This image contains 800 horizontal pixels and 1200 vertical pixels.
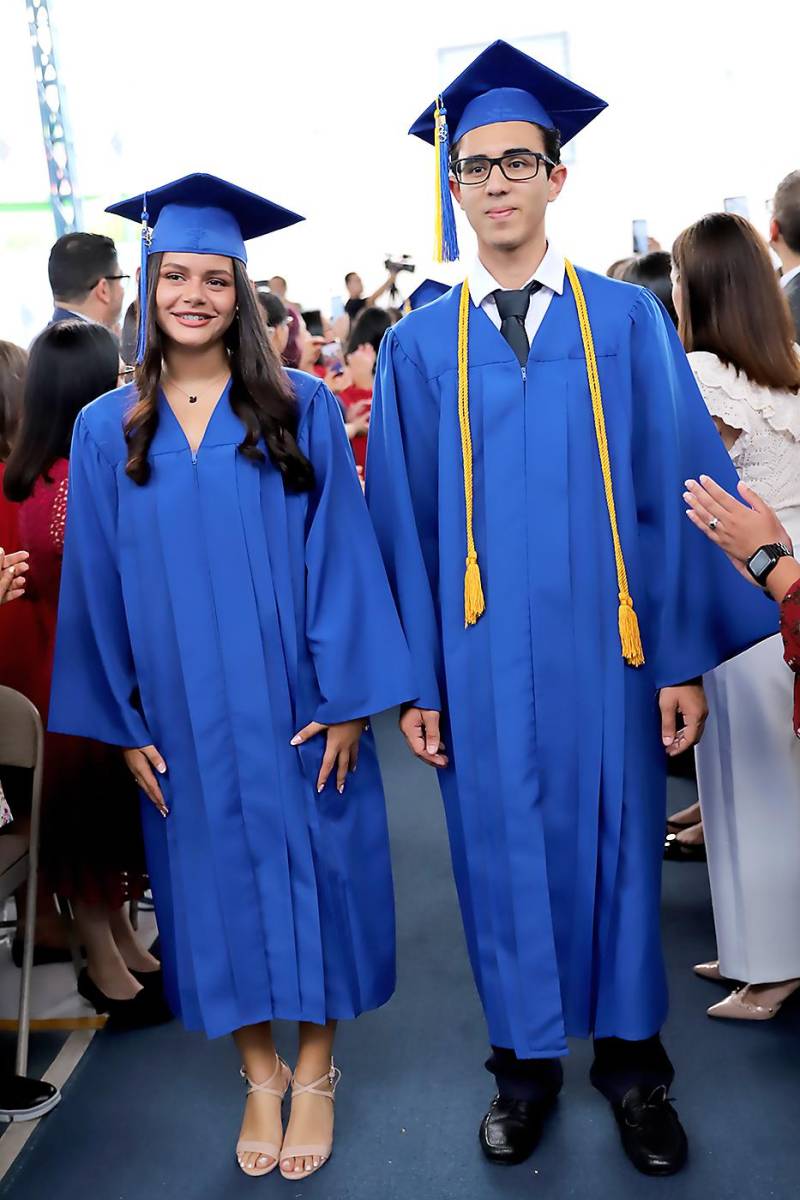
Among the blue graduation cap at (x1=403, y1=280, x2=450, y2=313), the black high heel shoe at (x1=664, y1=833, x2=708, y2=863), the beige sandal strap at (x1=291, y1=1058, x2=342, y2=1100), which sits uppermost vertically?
the blue graduation cap at (x1=403, y1=280, x2=450, y2=313)

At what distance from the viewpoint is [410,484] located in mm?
2057

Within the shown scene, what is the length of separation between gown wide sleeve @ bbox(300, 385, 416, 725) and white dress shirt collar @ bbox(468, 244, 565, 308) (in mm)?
326

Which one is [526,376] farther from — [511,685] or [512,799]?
[512,799]

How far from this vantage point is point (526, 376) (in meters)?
1.94

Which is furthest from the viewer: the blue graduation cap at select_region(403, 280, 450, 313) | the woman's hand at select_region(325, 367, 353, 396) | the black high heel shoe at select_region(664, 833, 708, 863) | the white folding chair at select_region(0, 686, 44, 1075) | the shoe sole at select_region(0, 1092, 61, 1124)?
the woman's hand at select_region(325, 367, 353, 396)

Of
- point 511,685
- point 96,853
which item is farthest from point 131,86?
point 511,685

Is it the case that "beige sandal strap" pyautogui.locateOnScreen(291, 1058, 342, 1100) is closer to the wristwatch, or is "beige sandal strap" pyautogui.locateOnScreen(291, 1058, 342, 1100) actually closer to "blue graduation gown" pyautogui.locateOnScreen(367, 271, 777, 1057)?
"blue graduation gown" pyautogui.locateOnScreen(367, 271, 777, 1057)

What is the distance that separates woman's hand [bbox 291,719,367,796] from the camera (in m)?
2.03

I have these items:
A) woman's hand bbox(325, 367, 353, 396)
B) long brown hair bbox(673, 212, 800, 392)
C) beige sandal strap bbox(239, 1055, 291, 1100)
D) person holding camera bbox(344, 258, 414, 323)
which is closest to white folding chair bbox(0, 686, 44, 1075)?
beige sandal strap bbox(239, 1055, 291, 1100)

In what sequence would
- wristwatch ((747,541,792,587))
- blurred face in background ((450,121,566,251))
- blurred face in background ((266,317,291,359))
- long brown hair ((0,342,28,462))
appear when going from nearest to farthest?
wristwatch ((747,541,792,587)) < blurred face in background ((450,121,566,251)) < long brown hair ((0,342,28,462)) < blurred face in background ((266,317,291,359))

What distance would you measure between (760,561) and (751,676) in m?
0.76

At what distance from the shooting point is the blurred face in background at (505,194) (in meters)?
1.92

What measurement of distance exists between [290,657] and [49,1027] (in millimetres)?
1211

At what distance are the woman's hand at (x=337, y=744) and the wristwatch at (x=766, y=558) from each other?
28.0 inches
